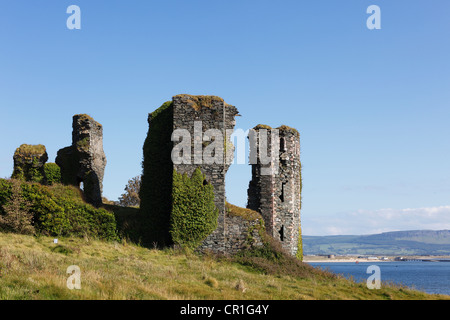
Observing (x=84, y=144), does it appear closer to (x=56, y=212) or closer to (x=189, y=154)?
(x=56, y=212)

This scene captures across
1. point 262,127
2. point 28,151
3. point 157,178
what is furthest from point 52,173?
point 262,127

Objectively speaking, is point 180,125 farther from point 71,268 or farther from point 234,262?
point 71,268

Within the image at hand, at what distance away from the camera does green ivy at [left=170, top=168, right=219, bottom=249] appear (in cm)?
2688

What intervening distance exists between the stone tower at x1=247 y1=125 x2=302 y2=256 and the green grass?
18.1 ft

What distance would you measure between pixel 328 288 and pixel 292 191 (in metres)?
12.3

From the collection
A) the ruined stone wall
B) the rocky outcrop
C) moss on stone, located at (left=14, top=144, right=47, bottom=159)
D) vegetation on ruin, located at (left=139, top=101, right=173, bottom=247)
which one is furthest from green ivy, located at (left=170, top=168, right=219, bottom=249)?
moss on stone, located at (left=14, top=144, right=47, bottom=159)

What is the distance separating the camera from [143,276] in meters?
18.3

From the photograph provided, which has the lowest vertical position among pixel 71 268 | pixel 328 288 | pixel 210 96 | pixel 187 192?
pixel 328 288

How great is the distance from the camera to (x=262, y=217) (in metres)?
31.3

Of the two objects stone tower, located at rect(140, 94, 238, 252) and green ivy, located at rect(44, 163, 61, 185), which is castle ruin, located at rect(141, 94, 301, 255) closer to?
stone tower, located at rect(140, 94, 238, 252)

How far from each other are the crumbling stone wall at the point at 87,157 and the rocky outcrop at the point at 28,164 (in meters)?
2.51

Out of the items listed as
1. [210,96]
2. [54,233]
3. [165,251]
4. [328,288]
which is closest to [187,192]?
[165,251]

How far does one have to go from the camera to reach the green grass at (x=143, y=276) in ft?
45.5
